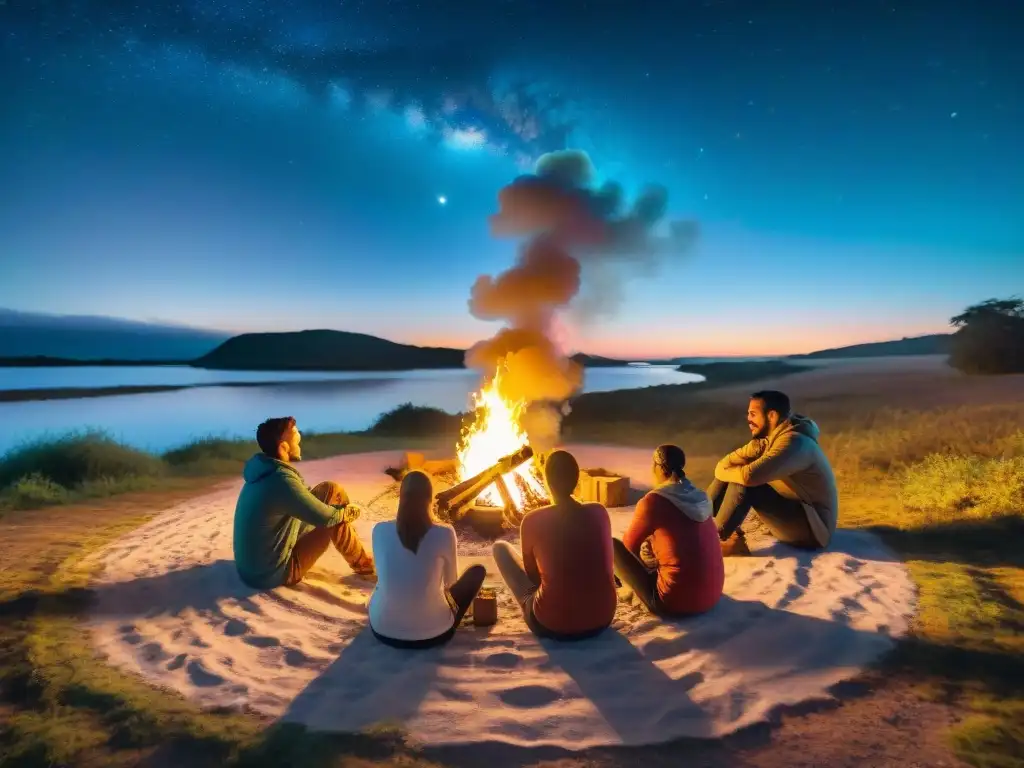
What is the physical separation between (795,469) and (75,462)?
43.2 ft

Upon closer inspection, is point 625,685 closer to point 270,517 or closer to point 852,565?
point 270,517

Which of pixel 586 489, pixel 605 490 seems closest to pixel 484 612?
pixel 605 490

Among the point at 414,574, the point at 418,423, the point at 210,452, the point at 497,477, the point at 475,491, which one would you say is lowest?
the point at 418,423

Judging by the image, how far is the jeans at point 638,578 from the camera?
5209mm

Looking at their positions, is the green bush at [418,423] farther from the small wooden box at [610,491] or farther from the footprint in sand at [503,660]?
the footprint in sand at [503,660]

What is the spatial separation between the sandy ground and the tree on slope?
106 ft

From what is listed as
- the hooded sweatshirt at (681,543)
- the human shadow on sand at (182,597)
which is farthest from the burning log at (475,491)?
the hooded sweatshirt at (681,543)

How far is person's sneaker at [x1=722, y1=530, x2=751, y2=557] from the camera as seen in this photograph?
6953 millimetres

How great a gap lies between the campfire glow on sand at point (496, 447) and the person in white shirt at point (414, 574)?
4.17 m

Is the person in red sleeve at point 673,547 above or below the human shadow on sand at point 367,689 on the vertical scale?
above

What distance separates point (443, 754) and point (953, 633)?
160 inches

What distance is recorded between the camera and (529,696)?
4094mm

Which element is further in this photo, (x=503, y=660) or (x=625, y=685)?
(x=503, y=660)

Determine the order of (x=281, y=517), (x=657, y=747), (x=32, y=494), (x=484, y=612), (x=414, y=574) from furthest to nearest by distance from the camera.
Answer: (x=32, y=494) < (x=281, y=517) < (x=484, y=612) < (x=414, y=574) < (x=657, y=747)
